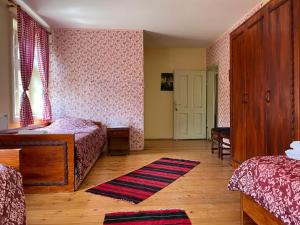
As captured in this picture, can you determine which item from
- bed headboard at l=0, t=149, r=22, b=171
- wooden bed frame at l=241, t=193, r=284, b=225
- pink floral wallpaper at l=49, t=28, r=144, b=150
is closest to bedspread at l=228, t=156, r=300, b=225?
wooden bed frame at l=241, t=193, r=284, b=225

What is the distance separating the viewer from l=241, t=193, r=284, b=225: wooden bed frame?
5.36 feet

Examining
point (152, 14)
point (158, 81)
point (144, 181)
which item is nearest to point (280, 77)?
point (144, 181)

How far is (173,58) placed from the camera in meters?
7.09

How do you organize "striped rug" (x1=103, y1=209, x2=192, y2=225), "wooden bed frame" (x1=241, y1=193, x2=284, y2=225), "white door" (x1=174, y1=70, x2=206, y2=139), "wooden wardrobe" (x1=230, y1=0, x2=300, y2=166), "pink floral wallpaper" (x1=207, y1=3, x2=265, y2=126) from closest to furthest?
"wooden bed frame" (x1=241, y1=193, x2=284, y2=225) < "striped rug" (x1=103, y1=209, x2=192, y2=225) < "wooden wardrobe" (x1=230, y1=0, x2=300, y2=166) < "pink floral wallpaper" (x1=207, y1=3, x2=265, y2=126) < "white door" (x1=174, y1=70, x2=206, y2=139)

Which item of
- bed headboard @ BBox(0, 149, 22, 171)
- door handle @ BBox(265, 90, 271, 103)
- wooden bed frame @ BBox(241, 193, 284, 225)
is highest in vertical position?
door handle @ BBox(265, 90, 271, 103)

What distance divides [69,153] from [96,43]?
3023 millimetres

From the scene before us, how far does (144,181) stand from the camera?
3.34 meters

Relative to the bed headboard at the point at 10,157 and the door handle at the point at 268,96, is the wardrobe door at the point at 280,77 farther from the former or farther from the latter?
the bed headboard at the point at 10,157

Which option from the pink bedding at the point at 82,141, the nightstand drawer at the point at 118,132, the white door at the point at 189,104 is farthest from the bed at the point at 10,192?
the white door at the point at 189,104

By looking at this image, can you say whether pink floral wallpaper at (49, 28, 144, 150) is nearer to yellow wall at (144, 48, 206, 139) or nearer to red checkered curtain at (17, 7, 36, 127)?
red checkered curtain at (17, 7, 36, 127)

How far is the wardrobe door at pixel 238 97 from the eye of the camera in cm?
345

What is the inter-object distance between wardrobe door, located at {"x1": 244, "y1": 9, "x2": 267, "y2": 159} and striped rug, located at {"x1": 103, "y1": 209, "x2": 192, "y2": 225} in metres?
1.29

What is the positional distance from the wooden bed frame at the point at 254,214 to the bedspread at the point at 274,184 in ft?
0.24

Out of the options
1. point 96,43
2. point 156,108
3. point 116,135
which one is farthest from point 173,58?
point 116,135
